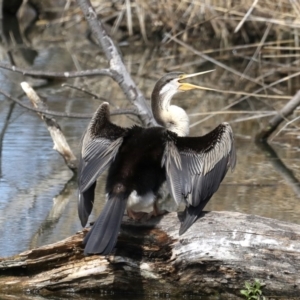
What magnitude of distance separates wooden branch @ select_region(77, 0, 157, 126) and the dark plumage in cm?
175

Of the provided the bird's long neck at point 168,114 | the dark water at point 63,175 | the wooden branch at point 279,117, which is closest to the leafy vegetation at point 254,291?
the dark water at point 63,175

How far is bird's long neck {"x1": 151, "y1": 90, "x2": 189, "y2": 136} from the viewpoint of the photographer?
461cm

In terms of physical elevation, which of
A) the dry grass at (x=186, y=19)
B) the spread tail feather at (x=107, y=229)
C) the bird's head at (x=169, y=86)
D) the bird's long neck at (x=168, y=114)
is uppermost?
the dry grass at (x=186, y=19)

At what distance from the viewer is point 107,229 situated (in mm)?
3705

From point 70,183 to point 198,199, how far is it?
7.22 feet

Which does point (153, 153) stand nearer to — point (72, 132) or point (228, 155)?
point (228, 155)

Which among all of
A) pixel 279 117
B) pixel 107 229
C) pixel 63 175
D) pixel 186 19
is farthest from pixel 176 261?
pixel 186 19

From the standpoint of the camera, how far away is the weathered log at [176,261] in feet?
12.3

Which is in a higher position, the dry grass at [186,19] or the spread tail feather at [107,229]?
the dry grass at [186,19]

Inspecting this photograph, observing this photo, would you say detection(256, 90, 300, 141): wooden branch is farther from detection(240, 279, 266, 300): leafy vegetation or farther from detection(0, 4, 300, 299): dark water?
detection(240, 279, 266, 300): leafy vegetation

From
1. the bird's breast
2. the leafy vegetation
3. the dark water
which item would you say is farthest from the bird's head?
the leafy vegetation

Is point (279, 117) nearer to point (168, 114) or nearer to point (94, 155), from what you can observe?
point (168, 114)

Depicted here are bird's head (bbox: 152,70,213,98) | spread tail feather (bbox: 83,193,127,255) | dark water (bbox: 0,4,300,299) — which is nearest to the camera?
spread tail feather (bbox: 83,193,127,255)

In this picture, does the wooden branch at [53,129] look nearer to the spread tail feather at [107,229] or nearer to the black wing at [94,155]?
the black wing at [94,155]
